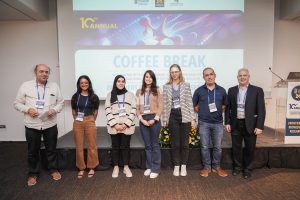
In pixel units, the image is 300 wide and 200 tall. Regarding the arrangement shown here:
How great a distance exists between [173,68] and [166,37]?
4.97ft

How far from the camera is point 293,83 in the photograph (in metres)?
3.18

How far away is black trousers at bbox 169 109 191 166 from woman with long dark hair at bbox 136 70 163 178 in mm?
177

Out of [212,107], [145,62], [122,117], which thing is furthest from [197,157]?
[145,62]

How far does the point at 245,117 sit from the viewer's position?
110 inches

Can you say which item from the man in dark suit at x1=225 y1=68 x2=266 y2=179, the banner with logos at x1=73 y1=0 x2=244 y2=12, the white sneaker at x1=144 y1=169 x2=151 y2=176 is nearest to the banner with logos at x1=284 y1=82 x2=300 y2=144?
the man in dark suit at x1=225 y1=68 x2=266 y2=179

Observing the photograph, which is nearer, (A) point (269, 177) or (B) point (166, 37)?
(A) point (269, 177)

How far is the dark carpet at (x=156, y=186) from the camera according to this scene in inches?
98.1

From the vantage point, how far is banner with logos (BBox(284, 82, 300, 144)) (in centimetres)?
318

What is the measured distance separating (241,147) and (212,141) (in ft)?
1.25

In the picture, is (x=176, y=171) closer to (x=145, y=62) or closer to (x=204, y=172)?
(x=204, y=172)

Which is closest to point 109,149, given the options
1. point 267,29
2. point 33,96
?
point 33,96

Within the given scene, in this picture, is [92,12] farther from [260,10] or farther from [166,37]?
[260,10]

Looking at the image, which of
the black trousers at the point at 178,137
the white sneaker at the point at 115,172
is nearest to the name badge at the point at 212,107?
the black trousers at the point at 178,137

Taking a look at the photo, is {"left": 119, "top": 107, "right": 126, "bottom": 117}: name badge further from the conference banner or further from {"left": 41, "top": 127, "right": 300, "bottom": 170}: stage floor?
the conference banner
